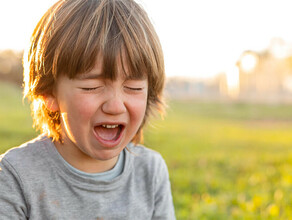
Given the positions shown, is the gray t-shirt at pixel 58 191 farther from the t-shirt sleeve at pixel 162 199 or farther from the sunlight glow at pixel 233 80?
the sunlight glow at pixel 233 80

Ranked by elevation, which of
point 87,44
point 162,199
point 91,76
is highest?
point 87,44

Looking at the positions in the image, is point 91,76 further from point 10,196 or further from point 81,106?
point 10,196

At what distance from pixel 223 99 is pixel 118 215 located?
2664 cm

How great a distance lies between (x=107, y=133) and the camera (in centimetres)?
166

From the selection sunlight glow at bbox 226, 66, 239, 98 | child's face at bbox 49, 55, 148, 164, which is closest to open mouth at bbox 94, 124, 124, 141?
child's face at bbox 49, 55, 148, 164

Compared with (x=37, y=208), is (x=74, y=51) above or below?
above

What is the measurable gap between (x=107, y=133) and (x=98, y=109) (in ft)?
0.45

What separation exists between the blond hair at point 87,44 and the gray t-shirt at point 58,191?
17cm

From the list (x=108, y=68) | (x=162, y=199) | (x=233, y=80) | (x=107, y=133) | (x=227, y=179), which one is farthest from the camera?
(x=233, y=80)

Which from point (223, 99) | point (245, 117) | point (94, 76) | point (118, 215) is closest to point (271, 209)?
point (118, 215)

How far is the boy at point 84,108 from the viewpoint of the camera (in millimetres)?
1565

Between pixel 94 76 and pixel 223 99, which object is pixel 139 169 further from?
pixel 223 99

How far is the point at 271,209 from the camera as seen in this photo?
3.07 meters

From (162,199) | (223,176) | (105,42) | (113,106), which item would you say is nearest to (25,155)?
(113,106)
